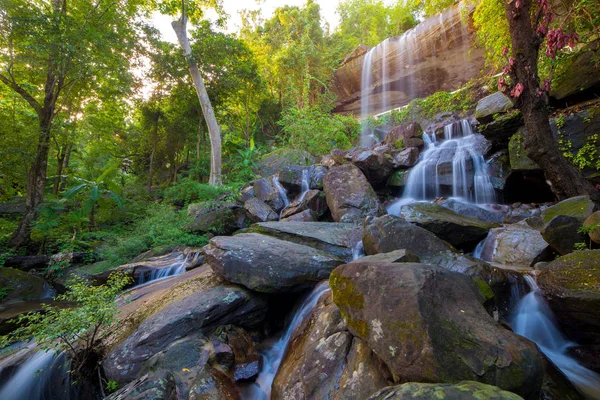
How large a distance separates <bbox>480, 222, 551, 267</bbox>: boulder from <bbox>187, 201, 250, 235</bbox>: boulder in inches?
246

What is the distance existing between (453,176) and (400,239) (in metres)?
4.81

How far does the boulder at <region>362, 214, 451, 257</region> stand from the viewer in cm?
396

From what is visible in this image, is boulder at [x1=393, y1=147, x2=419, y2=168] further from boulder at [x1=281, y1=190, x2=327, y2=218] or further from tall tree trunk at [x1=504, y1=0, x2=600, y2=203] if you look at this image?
tall tree trunk at [x1=504, y1=0, x2=600, y2=203]

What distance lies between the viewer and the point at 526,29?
457 centimetres

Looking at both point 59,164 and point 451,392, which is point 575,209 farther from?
point 59,164

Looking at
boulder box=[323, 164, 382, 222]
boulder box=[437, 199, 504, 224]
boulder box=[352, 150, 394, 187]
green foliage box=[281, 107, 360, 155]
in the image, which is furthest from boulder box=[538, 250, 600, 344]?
green foliage box=[281, 107, 360, 155]

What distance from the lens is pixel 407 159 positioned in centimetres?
855

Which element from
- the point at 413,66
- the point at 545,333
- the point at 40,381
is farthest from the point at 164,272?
the point at 413,66

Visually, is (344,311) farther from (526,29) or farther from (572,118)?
(572,118)

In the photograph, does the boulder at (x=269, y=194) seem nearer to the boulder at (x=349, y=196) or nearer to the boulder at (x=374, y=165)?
the boulder at (x=349, y=196)

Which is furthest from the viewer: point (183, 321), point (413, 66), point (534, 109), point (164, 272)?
point (413, 66)

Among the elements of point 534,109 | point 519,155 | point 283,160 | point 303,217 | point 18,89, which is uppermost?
point 18,89

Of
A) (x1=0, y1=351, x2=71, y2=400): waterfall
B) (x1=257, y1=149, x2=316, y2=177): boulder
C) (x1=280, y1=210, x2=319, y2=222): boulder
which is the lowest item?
(x1=0, y1=351, x2=71, y2=400): waterfall

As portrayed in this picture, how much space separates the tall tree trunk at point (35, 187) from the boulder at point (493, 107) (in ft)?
42.7
